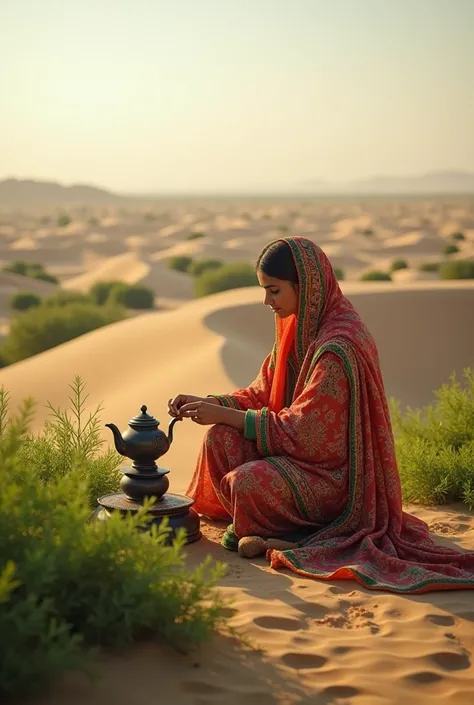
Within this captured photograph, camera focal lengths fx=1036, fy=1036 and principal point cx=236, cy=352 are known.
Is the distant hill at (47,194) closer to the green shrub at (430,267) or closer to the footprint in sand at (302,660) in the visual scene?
the green shrub at (430,267)

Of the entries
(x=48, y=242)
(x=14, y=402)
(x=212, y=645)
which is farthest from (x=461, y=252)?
(x=212, y=645)

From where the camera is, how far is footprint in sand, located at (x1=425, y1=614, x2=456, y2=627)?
168 inches

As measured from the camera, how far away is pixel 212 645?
3.82 metres

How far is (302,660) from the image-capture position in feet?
12.6

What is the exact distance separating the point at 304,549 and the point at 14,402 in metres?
7.35

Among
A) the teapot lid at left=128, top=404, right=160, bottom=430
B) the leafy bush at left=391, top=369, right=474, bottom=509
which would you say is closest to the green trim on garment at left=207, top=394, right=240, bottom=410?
the teapot lid at left=128, top=404, right=160, bottom=430

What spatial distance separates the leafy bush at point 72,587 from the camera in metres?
3.15

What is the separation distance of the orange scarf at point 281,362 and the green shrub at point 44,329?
40.1ft

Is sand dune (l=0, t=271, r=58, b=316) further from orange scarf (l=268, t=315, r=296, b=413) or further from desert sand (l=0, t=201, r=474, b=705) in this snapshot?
orange scarf (l=268, t=315, r=296, b=413)

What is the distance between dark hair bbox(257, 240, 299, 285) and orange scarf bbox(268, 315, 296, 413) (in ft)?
1.21

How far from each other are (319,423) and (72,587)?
199cm

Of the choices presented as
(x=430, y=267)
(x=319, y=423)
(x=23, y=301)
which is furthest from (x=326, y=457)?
(x=430, y=267)

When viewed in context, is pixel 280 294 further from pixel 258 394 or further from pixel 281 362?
pixel 258 394

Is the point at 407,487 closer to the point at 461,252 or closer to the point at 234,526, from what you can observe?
the point at 234,526
